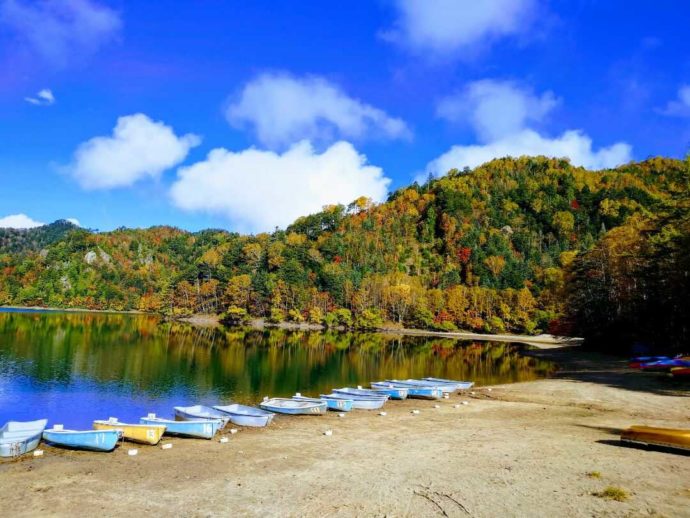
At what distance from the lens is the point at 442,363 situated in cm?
6244

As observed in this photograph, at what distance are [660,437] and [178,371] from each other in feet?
137

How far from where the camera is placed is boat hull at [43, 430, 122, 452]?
65.5ft

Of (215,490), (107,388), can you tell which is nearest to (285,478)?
(215,490)

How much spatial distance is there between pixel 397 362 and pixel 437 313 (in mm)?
73770

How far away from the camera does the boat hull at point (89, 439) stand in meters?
20.0

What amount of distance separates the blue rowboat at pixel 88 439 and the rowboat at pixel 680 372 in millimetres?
38963

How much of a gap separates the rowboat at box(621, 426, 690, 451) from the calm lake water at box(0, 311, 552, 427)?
79.7 ft

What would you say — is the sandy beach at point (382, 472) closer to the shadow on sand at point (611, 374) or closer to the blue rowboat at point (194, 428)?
the blue rowboat at point (194, 428)

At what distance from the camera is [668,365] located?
40.5 m

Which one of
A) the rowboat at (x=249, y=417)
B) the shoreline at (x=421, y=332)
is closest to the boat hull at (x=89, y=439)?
the rowboat at (x=249, y=417)

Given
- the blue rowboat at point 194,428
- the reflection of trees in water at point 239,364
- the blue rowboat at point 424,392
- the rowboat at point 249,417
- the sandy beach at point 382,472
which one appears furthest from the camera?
the reflection of trees in water at point 239,364

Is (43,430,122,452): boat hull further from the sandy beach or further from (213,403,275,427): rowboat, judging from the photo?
(213,403,275,427): rowboat

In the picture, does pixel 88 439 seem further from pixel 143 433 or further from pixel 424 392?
pixel 424 392

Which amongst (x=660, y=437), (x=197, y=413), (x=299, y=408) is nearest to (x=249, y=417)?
(x=197, y=413)
